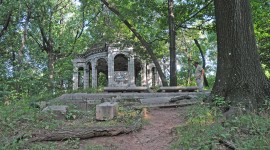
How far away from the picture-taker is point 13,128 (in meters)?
4.84

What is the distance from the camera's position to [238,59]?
6043mm

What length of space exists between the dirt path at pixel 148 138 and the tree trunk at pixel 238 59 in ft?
4.61

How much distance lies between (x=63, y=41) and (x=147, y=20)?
971cm

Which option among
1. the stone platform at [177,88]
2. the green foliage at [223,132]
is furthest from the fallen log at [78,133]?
the stone platform at [177,88]

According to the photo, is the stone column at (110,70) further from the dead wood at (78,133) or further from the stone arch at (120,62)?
the dead wood at (78,133)

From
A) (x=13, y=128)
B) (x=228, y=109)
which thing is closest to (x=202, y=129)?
(x=228, y=109)

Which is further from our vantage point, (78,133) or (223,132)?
(78,133)

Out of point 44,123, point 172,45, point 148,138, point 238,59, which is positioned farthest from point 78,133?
point 172,45

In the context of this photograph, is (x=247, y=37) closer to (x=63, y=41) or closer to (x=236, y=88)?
(x=236, y=88)

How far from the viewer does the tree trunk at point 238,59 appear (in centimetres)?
586

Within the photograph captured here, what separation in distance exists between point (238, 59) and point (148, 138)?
10.1 ft

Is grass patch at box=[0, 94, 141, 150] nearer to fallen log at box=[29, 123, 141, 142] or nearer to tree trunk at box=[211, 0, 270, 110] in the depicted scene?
fallen log at box=[29, 123, 141, 142]

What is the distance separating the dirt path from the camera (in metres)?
4.42

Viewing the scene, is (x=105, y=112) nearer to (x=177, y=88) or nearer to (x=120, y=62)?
(x=177, y=88)
